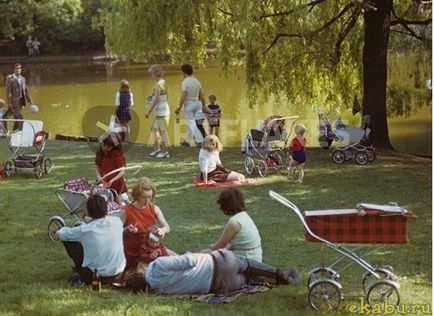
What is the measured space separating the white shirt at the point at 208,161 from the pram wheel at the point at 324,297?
509cm

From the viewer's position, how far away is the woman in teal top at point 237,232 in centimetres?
596

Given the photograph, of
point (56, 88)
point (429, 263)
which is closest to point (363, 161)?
point (429, 263)

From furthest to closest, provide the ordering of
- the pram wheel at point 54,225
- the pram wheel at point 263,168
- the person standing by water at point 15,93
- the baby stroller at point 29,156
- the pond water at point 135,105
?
the pond water at point 135,105 → the person standing by water at point 15,93 → the pram wheel at point 263,168 → the baby stroller at point 29,156 → the pram wheel at point 54,225

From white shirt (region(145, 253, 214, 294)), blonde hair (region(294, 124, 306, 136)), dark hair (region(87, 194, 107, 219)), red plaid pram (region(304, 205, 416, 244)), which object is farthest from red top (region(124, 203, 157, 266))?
blonde hair (region(294, 124, 306, 136))

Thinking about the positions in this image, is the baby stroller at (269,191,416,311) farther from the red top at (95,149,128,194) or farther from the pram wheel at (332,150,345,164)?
the pram wheel at (332,150,345,164)

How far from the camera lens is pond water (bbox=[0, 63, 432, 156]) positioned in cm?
1918

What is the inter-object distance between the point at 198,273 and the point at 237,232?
51 cm

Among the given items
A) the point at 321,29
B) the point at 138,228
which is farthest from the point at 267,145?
the point at 138,228

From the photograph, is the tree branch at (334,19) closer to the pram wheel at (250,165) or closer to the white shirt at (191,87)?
the white shirt at (191,87)

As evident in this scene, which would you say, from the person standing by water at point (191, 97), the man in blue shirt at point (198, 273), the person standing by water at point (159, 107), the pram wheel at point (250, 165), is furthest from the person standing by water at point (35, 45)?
the man in blue shirt at point (198, 273)

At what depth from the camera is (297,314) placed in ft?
17.6

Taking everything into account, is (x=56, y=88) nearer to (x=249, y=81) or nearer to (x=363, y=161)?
(x=249, y=81)

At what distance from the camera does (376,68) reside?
1367cm

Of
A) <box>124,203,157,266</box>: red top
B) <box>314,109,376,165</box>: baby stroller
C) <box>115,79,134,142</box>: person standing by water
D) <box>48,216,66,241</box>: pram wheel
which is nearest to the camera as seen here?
<box>124,203,157,266</box>: red top
